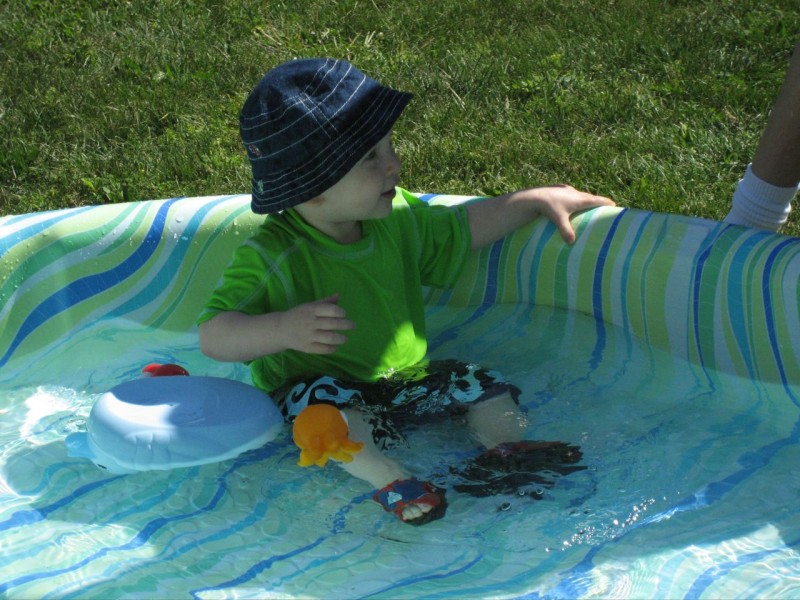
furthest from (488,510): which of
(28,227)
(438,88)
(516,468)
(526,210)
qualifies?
(438,88)

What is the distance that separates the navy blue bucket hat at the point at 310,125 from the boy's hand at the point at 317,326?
0.21 m

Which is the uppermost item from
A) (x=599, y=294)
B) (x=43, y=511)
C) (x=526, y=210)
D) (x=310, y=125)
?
(x=310, y=125)

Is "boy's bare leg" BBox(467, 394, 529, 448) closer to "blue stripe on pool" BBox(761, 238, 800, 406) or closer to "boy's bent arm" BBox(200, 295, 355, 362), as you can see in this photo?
"boy's bent arm" BBox(200, 295, 355, 362)

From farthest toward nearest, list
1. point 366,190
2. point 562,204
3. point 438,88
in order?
point 438,88 < point 562,204 < point 366,190

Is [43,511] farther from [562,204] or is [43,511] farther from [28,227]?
[562,204]

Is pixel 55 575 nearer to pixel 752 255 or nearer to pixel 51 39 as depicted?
pixel 752 255

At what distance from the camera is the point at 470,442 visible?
2.15 meters

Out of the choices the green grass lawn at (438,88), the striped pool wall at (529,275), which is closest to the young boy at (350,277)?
the striped pool wall at (529,275)

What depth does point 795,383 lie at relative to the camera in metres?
2.17

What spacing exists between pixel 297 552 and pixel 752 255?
1.09 meters

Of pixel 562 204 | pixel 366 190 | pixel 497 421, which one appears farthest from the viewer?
pixel 562 204

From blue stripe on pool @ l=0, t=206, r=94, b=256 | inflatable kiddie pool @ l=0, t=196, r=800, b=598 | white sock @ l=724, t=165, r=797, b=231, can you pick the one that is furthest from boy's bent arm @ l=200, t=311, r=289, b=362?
white sock @ l=724, t=165, r=797, b=231

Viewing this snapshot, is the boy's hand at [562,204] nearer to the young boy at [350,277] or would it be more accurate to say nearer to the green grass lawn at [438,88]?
the young boy at [350,277]

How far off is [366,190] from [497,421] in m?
0.53
